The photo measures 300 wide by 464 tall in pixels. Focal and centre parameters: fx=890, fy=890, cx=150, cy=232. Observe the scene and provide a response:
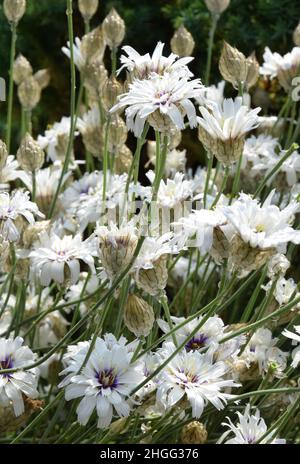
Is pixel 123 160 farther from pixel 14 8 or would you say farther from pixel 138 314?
pixel 138 314

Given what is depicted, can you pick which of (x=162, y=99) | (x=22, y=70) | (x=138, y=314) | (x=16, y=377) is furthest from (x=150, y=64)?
(x=22, y=70)

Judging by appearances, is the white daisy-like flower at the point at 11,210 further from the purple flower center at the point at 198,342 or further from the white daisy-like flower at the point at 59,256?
the purple flower center at the point at 198,342

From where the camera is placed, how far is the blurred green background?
213 centimetres

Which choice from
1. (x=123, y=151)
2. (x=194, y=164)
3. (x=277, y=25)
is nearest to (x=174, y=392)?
(x=123, y=151)

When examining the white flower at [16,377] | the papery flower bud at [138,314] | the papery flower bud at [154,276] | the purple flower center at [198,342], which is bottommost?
the white flower at [16,377]

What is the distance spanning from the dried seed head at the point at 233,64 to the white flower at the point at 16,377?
0.52 meters

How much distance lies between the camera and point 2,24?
2.43m

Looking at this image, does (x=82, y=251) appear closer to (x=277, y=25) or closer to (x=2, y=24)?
(x=277, y=25)

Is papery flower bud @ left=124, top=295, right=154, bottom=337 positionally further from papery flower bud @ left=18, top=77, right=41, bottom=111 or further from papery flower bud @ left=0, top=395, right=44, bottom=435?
papery flower bud @ left=18, top=77, right=41, bottom=111

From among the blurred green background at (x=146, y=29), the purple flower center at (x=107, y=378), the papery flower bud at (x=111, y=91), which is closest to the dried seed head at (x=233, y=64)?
the papery flower bud at (x=111, y=91)

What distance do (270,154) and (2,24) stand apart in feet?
3.64

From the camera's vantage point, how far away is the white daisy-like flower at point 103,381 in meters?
1.09

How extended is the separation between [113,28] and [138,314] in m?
0.61

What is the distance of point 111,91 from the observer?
4.30 ft
